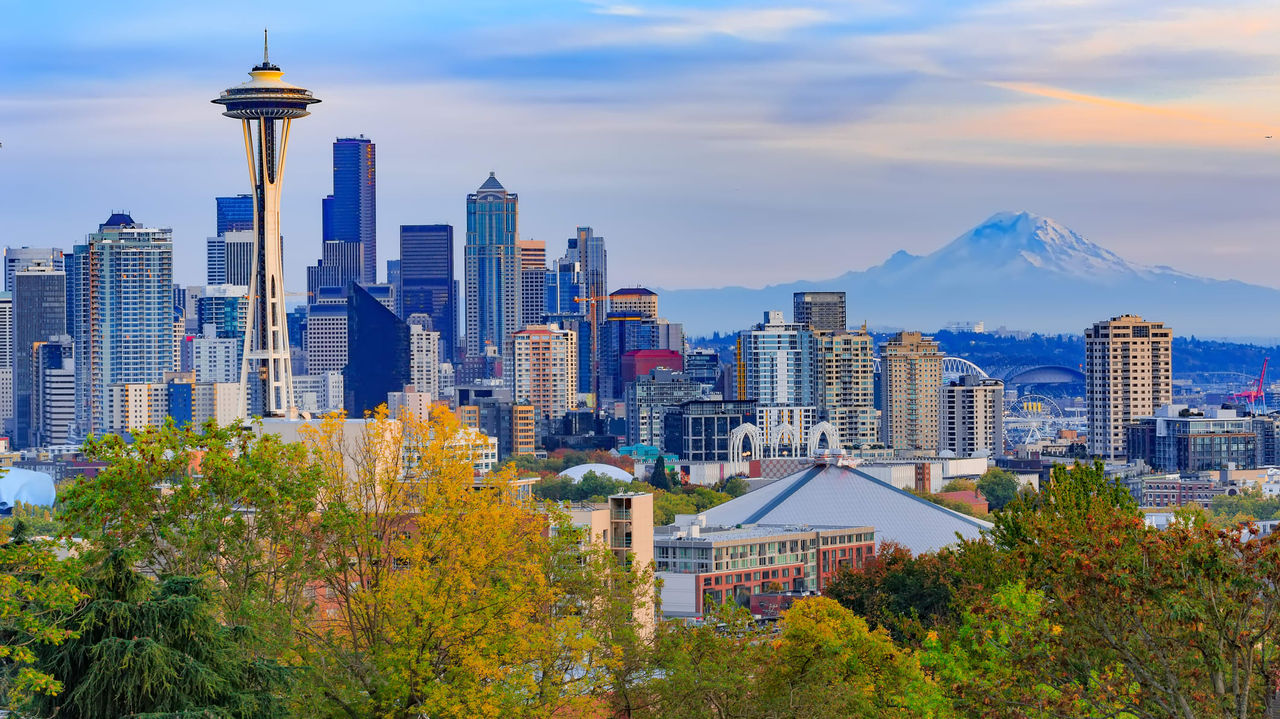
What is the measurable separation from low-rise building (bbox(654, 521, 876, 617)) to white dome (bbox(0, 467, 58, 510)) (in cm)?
7537

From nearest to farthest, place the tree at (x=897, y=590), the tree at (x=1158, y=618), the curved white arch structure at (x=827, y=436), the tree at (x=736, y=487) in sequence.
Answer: the tree at (x=1158, y=618), the tree at (x=897, y=590), the tree at (x=736, y=487), the curved white arch structure at (x=827, y=436)

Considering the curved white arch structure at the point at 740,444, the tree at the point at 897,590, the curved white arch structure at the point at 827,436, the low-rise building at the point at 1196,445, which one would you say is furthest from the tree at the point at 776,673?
the low-rise building at the point at 1196,445

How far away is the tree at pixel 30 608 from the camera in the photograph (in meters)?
22.7

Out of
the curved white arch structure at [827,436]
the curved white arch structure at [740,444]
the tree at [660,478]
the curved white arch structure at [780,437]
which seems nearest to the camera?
the tree at [660,478]

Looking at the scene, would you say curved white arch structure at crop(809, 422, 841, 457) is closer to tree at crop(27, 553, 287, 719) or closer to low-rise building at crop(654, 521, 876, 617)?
low-rise building at crop(654, 521, 876, 617)

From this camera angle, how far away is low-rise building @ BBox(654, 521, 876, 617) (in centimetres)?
8750

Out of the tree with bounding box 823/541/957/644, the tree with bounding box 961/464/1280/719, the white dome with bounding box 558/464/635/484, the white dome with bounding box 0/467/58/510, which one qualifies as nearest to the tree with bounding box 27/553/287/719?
the tree with bounding box 961/464/1280/719

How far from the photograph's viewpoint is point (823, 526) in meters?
105

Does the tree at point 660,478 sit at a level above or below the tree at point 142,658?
below

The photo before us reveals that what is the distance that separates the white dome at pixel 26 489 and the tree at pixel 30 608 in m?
Answer: 135

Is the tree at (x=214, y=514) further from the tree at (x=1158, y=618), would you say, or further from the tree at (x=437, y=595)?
the tree at (x=1158, y=618)

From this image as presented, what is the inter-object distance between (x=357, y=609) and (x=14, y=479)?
448ft

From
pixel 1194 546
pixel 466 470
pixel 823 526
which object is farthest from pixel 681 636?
pixel 823 526

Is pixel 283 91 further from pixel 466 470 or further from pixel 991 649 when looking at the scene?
pixel 991 649
